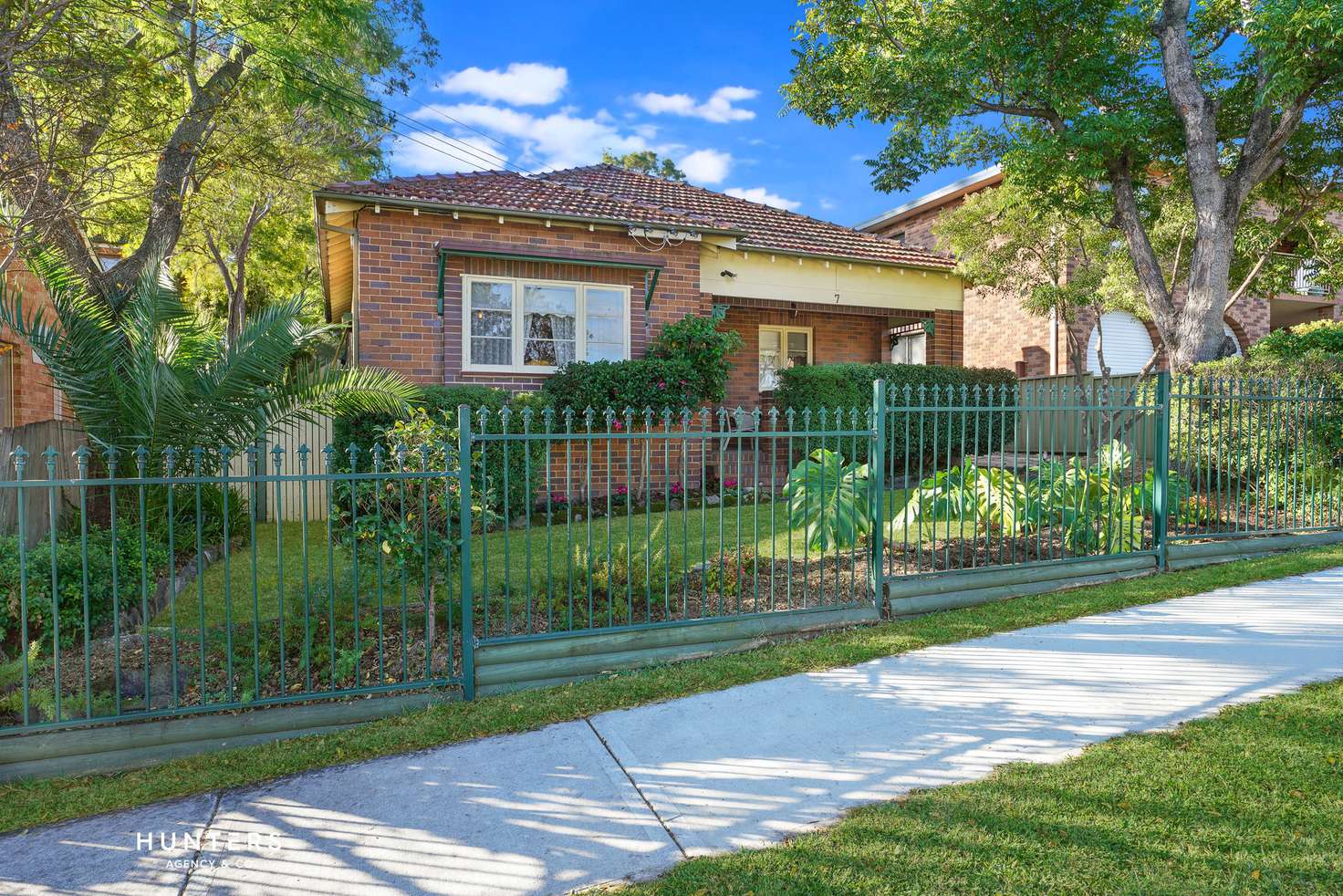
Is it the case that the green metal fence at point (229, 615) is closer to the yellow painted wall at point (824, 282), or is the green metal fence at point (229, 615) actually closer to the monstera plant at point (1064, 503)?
the monstera plant at point (1064, 503)

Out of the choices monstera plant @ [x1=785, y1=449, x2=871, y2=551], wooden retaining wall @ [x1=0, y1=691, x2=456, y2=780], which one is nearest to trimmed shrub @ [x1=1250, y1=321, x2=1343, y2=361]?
monstera plant @ [x1=785, y1=449, x2=871, y2=551]

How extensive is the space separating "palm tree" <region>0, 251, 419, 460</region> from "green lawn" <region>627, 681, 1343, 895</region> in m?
5.37

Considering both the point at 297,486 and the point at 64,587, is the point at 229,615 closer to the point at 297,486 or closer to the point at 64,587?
the point at 64,587

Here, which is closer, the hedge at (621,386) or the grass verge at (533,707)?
the grass verge at (533,707)

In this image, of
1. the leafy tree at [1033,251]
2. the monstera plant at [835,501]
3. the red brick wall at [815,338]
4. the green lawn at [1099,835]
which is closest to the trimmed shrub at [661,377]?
the red brick wall at [815,338]

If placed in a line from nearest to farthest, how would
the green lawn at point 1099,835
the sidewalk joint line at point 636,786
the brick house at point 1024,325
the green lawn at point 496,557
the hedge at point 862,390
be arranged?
the green lawn at point 1099,835 < the sidewalk joint line at point 636,786 < the green lawn at point 496,557 < the hedge at point 862,390 < the brick house at point 1024,325

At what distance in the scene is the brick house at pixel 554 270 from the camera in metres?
9.94

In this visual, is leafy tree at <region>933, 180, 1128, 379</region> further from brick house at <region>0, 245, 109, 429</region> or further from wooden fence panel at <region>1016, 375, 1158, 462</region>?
brick house at <region>0, 245, 109, 429</region>

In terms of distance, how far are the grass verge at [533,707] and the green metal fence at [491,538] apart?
0.26 m

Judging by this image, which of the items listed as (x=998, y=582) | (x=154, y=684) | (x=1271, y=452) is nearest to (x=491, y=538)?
(x=154, y=684)

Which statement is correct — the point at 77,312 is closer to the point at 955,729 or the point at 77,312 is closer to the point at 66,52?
the point at 66,52

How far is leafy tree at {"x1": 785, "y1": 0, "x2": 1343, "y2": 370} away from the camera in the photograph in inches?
377

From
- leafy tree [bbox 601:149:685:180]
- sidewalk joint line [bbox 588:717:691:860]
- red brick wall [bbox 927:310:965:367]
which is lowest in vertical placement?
sidewalk joint line [bbox 588:717:691:860]

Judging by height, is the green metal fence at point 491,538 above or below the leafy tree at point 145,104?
below
